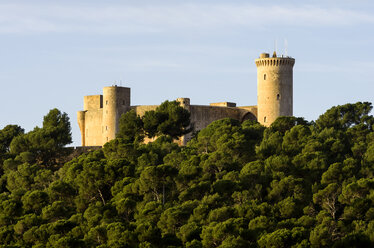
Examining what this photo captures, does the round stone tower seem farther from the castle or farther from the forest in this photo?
the forest

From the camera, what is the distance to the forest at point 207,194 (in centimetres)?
3772

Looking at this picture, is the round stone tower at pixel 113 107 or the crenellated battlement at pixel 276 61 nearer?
the crenellated battlement at pixel 276 61

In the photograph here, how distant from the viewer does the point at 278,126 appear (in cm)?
Answer: 5691

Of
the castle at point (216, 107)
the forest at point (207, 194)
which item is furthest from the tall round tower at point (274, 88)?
the forest at point (207, 194)

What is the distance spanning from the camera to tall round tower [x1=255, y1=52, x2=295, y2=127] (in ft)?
197

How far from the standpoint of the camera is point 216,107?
62688 mm

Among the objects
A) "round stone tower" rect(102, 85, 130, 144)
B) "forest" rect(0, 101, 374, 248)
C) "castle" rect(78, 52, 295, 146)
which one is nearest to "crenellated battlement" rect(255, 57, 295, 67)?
"castle" rect(78, 52, 295, 146)

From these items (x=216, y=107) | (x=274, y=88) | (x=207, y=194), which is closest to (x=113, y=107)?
(x=216, y=107)

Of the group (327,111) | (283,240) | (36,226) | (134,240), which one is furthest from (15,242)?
(327,111)

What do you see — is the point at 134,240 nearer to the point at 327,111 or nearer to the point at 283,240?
the point at 283,240

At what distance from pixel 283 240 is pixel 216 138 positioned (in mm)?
16675

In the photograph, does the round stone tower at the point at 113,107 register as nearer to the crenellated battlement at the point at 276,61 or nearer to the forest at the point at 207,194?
the forest at the point at 207,194

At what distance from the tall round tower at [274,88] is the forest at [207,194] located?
2838 mm

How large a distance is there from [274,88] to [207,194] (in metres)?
18.6
